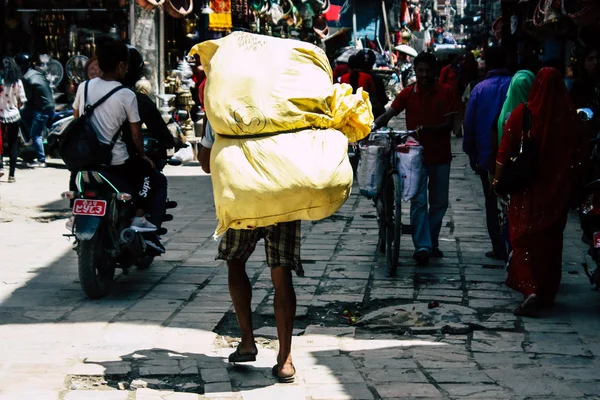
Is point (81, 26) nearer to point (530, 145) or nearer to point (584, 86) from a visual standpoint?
point (584, 86)

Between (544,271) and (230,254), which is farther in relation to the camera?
(544,271)

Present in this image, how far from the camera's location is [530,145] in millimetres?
6973

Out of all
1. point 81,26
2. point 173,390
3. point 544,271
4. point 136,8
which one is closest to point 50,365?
point 173,390

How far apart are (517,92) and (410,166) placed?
47.6 inches

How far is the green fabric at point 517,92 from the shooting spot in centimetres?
789

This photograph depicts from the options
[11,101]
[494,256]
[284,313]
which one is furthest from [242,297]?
[11,101]

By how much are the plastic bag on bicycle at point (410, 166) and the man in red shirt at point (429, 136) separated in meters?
0.13

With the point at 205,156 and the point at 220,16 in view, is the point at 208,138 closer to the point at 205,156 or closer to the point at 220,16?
the point at 205,156

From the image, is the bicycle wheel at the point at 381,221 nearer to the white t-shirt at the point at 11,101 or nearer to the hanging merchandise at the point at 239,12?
the white t-shirt at the point at 11,101

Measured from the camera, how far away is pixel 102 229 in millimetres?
7512

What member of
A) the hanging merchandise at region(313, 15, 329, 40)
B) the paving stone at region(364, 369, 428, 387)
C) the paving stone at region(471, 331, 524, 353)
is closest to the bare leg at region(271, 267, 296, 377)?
the paving stone at region(364, 369, 428, 387)

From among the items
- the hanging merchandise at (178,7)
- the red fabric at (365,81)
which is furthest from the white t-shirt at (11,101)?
the red fabric at (365,81)

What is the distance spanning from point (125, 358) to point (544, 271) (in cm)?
303

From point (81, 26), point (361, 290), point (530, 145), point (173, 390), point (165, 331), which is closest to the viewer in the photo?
point (173, 390)
